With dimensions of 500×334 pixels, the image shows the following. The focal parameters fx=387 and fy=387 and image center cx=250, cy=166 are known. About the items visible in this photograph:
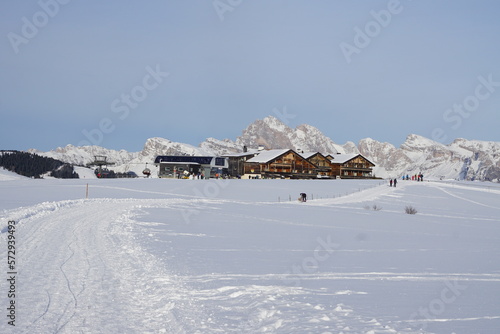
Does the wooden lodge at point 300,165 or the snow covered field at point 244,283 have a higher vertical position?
the wooden lodge at point 300,165

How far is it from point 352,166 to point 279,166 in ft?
82.3

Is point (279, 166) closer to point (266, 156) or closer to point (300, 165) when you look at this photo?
point (266, 156)

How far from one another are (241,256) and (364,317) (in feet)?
17.3

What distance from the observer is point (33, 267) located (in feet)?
28.5

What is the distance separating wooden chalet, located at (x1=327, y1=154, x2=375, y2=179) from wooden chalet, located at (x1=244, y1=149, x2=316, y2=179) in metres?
11.5

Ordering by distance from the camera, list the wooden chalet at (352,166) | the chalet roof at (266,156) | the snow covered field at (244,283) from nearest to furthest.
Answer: the snow covered field at (244,283)
the chalet roof at (266,156)
the wooden chalet at (352,166)

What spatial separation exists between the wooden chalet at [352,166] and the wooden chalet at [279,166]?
37.8 ft

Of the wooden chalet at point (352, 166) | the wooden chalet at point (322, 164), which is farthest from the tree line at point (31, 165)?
the wooden chalet at point (352, 166)

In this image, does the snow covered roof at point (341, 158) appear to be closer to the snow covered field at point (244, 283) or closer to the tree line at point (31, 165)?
the tree line at point (31, 165)

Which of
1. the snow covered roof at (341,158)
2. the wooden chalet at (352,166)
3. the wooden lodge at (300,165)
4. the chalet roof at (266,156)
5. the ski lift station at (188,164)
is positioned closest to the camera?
the chalet roof at (266,156)

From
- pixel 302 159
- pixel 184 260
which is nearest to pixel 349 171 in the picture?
pixel 302 159

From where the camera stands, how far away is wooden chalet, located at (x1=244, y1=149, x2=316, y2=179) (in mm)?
85562

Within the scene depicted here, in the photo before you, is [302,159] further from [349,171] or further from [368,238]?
[368,238]

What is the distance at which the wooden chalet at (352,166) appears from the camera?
9988cm
